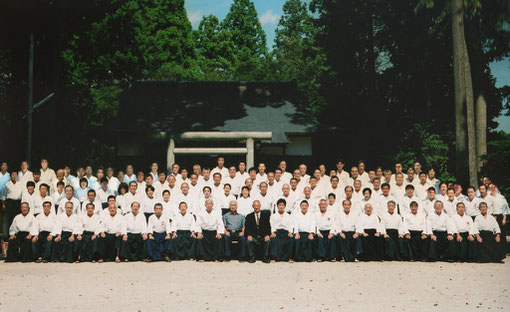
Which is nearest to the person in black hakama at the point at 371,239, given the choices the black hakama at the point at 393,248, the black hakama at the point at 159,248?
the black hakama at the point at 393,248

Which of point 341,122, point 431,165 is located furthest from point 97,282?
point 341,122

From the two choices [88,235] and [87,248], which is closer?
[87,248]

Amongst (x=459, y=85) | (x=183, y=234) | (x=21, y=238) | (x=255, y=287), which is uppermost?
(x=459, y=85)

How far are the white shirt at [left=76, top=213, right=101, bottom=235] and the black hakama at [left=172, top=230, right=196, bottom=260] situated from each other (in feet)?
5.70

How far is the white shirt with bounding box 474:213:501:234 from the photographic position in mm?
13289

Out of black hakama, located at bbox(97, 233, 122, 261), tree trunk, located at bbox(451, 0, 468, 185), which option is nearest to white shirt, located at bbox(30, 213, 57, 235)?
black hakama, located at bbox(97, 233, 122, 261)

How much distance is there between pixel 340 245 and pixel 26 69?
54.8 ft

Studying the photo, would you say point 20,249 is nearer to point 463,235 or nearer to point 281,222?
point 281,222

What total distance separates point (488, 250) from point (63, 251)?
30.4ft

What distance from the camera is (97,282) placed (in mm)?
9789

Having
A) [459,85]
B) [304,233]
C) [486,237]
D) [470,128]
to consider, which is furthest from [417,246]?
[459,85]

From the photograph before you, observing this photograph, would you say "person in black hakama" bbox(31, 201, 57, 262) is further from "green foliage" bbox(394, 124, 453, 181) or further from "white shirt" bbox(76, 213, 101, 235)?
"green foliage" bbox(394, 124, 453, 181)

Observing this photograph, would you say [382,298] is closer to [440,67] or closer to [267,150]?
[267,150]

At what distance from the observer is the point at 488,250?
13.0 meters
